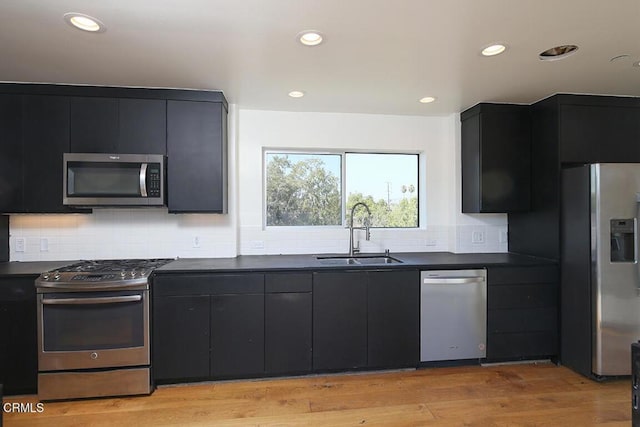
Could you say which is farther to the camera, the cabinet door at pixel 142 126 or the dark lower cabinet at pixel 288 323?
the cabinet door at pixel 142 126

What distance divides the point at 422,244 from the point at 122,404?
9.44ft

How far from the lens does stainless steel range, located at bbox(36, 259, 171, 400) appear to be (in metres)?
2.33

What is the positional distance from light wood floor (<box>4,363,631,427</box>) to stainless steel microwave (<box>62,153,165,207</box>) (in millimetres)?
1445

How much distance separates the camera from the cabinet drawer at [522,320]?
2822mm

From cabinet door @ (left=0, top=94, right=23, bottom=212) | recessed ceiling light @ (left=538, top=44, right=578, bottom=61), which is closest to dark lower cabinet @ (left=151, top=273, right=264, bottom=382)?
cabinet door @ (left=0, top=94, right=23, bottom=212)

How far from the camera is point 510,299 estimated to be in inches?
111

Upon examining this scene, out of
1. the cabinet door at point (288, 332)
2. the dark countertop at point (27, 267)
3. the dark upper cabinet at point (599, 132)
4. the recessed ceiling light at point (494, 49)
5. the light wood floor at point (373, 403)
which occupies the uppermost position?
the recessed ceiling light at point (494, 49)

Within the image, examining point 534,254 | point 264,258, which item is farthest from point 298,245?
point 534,254

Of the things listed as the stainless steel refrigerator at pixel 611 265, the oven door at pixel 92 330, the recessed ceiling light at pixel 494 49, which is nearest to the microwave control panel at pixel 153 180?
the oven door at pixel 92 330

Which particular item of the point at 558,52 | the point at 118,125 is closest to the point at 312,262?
the point at 118,125

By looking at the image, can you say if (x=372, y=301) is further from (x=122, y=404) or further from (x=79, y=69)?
(x=79, y=69)

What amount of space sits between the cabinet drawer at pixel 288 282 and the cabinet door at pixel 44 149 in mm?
1778

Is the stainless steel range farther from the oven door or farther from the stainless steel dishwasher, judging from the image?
the stainless steel dishwasher

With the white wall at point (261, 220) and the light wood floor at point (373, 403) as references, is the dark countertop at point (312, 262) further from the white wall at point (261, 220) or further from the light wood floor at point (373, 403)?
the light wood floor at point (373, 403)
